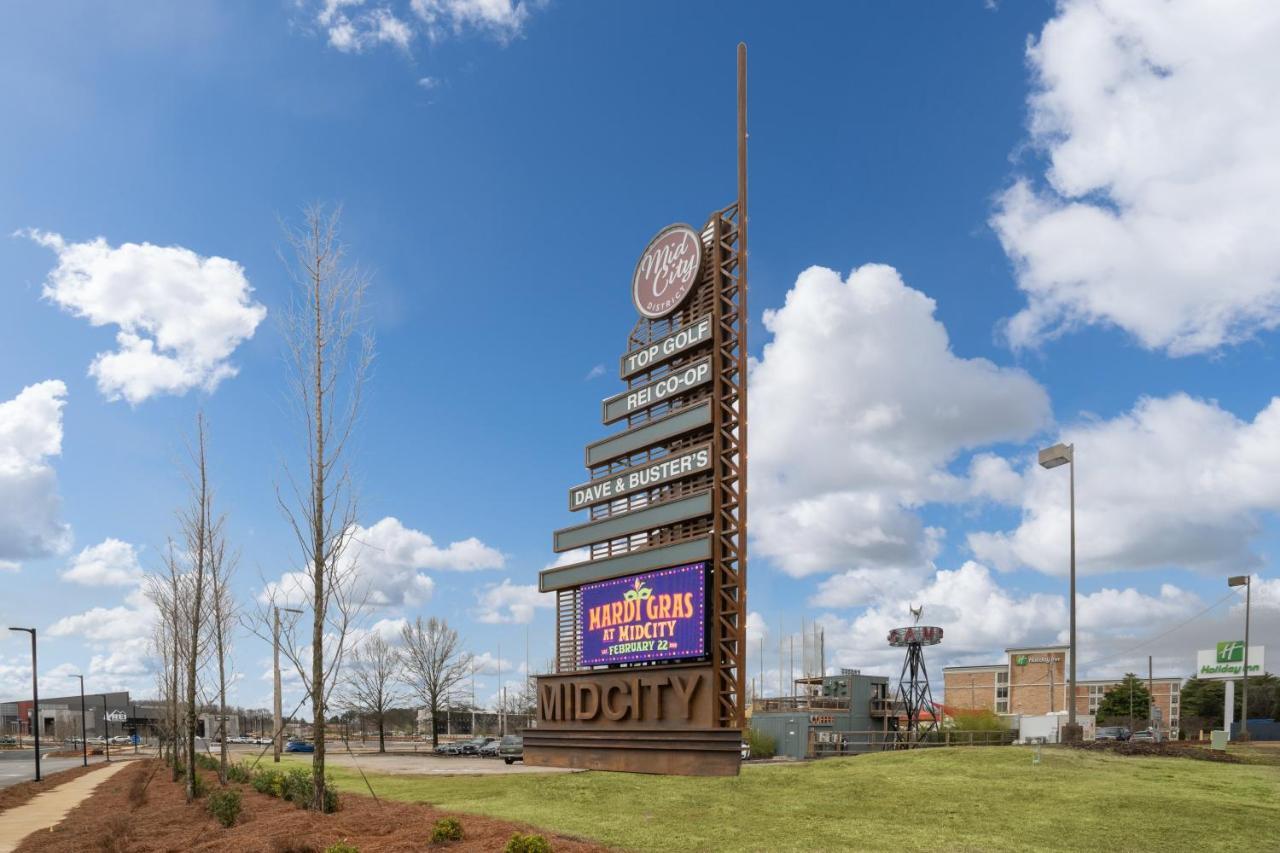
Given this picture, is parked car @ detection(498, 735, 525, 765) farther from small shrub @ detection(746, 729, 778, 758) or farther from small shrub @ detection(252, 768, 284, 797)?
small shrub @ detection(252, 768, 284, 797)

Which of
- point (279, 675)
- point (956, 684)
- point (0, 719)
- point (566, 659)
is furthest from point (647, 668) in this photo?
point (0, 719)

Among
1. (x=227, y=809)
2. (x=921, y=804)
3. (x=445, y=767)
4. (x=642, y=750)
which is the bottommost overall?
(x=445, y=767)

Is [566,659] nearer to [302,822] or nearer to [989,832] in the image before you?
[302,822]

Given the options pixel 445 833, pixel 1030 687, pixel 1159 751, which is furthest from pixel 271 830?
pixel 1030 687

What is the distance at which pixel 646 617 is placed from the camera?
1088 inches

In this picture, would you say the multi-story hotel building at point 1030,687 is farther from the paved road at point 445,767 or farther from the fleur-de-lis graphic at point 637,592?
the fleur-de-lis graphic at point 637,592

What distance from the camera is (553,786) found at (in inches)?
1144

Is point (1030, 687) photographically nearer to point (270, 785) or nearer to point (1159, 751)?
point (1159, 751)

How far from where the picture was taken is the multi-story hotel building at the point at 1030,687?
111275 mm

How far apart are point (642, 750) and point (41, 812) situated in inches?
915

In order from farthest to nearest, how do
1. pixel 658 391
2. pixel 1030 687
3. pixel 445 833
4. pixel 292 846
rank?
1. pixel 1030 687
2. pixel 658 391
3. pixel 292 846
4. pixel 445 833

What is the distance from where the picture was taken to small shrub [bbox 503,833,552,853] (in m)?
15.8

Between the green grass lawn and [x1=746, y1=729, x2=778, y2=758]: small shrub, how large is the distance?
1808 cm

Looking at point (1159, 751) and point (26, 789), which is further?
point (26, 789)
